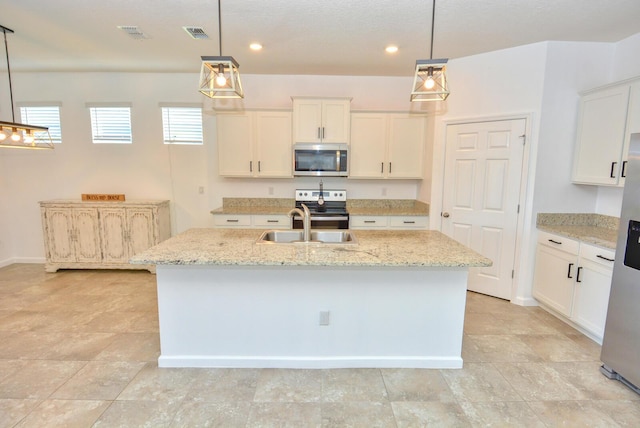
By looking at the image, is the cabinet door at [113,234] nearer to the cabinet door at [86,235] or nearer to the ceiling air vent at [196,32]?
the cabinet door at [86,235]

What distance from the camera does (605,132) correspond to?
2.99 m

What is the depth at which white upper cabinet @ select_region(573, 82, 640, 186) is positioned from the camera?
278cm

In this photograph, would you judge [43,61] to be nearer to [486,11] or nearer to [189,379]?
[189,379]

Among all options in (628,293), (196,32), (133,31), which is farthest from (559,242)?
(133,31)

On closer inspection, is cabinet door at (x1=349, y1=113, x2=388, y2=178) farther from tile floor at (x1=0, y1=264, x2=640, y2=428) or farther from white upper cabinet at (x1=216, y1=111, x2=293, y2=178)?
tile floor at (x1=0, y1=264, x2=640, y2=428)

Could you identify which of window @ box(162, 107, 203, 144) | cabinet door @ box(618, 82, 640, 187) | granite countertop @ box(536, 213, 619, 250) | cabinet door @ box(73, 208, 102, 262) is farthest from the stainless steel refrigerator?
cabinet door @ box(73, 208, 102, 262)

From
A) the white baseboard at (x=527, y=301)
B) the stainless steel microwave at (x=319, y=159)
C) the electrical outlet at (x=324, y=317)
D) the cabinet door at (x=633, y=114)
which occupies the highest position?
the cabinet door at (x=633, y=114)

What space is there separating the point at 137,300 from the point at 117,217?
139 cm

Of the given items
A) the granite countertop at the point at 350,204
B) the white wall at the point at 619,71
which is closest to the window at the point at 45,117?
the granite countertop at the point at 350,204

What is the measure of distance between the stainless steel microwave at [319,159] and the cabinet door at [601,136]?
2466 millimetres

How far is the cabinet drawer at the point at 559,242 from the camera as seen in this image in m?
2.95

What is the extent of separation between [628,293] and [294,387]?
2306mm

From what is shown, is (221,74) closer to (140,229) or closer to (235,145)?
(235,145)

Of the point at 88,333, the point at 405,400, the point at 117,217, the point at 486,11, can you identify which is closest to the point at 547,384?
the point at 405,400
